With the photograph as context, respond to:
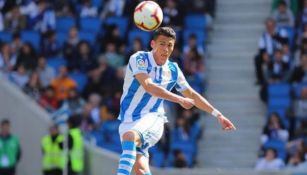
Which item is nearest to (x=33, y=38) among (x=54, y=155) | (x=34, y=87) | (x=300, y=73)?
(x=34, y=87)

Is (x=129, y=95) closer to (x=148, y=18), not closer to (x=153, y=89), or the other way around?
(x=153, y=89)

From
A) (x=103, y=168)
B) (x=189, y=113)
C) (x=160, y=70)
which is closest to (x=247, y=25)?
(x=189, y=113)

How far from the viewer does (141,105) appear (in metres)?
14.0

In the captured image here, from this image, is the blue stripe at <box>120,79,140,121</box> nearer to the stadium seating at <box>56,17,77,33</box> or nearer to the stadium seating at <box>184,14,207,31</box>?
the stadium seating at <box>184,14,207,31</box>

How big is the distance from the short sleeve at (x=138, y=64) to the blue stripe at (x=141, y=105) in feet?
1.22

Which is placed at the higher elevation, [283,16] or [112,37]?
[283,16]

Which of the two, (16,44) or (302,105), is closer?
(302,105)

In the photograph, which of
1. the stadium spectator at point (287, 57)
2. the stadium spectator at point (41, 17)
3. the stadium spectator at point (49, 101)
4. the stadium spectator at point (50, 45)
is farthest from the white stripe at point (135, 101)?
the stadium spectator at point (41, 17)

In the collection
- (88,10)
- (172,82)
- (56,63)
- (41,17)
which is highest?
(88,10)

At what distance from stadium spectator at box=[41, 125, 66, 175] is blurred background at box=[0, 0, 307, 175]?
0.09 feet

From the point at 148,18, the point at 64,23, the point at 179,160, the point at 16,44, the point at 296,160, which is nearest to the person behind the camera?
the point at 148,18

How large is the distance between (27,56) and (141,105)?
37.8 ft

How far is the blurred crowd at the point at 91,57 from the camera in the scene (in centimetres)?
2312

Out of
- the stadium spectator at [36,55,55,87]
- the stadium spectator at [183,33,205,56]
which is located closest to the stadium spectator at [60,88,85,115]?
the stadium spectator at [36,55,55,87]
